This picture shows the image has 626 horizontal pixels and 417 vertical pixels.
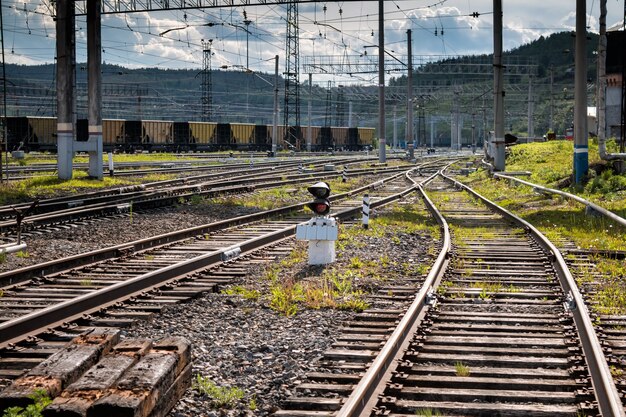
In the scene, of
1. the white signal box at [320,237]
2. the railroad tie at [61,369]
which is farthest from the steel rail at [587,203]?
the railroad tie at [61,369]

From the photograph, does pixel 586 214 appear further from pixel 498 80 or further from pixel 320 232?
pixel 498 80

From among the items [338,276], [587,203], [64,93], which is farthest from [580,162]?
[64,93]

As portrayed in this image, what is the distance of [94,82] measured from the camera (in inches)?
1296

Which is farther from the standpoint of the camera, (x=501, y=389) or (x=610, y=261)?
(x=610, y=261)

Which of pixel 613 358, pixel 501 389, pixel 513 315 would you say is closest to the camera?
pixel 501 389

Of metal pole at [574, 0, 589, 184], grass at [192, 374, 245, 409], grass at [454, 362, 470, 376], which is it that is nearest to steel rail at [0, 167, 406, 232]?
metal pole at [574, 0, 589, 184]

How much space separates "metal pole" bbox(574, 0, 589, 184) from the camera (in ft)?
83.6

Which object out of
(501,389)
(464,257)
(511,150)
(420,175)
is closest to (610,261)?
(464,257)

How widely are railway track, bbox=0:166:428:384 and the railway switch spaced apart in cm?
103

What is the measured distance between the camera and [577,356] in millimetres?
7465

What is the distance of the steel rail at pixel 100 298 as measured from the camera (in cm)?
819

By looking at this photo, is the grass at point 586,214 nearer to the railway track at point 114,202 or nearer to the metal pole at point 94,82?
the railway track at point 114,202

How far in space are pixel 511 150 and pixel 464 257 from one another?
47808 mm

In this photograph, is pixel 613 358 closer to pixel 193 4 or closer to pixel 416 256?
pixel 416 256
